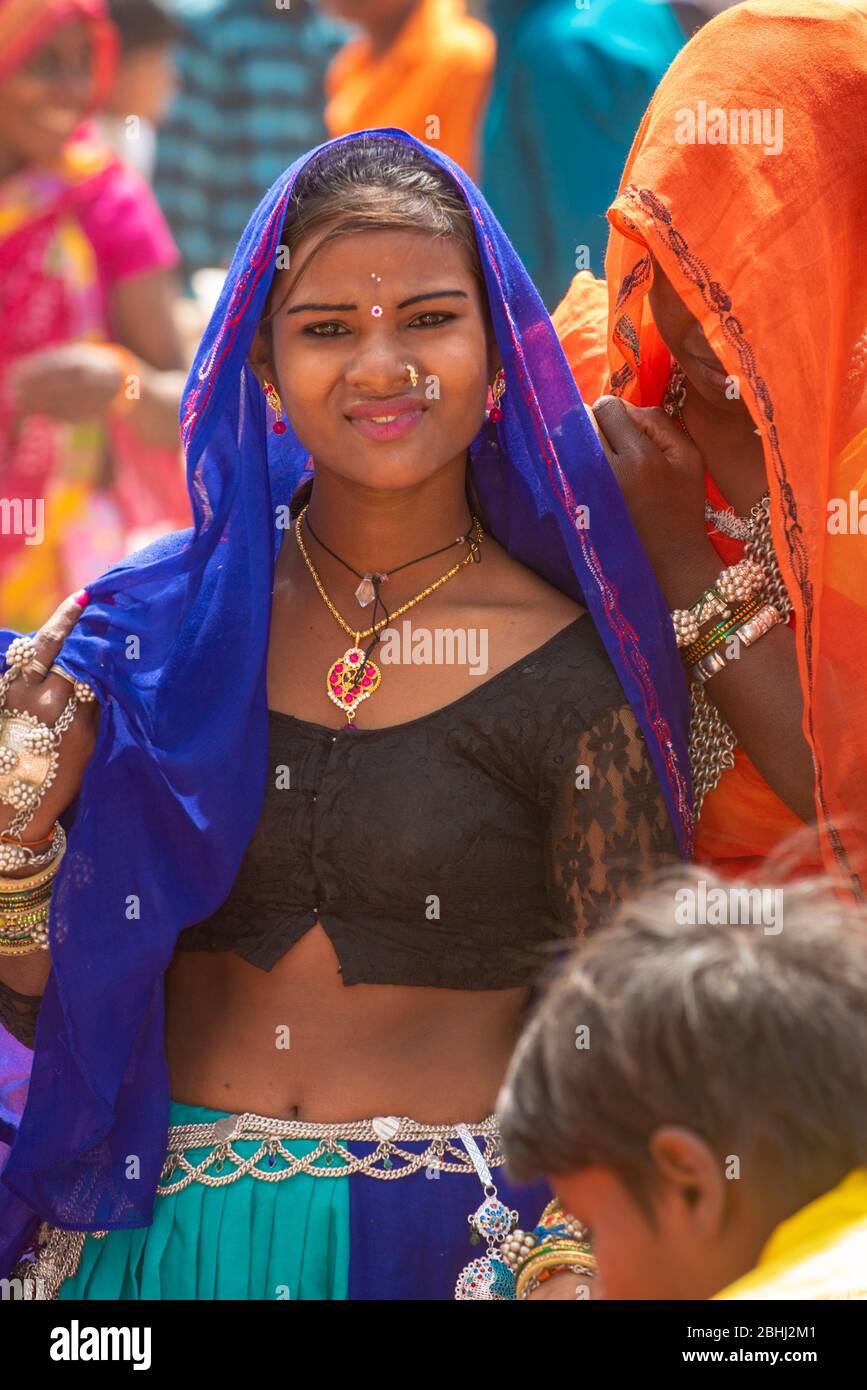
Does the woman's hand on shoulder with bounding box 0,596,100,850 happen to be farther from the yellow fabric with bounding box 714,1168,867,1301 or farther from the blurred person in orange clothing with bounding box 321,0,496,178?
the blurred person in orange clothing with bounding box 321,0,496,178

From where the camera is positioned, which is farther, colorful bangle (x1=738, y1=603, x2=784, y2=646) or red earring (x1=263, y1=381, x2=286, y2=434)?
red earring (x1=263, y1=381, x2=286, y2=434)

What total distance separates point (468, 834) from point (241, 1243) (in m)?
0.59

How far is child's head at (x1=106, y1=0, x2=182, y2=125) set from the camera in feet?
23.0

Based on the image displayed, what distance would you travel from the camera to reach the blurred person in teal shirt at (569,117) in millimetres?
5578

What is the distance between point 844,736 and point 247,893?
795 millimetres

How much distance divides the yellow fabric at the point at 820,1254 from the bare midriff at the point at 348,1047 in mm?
878

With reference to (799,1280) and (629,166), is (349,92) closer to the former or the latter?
(629,166)

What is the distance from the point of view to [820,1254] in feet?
5.38

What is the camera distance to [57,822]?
2.63 meters

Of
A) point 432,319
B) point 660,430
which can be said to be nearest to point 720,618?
point 660,430

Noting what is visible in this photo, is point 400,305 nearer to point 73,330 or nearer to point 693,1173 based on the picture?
point 693,1173

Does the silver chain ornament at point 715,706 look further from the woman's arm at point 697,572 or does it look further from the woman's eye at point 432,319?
the woman's eye at point 432,319

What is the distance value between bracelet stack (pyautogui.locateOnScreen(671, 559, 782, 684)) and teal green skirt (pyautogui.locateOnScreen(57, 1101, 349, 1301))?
0.80 m

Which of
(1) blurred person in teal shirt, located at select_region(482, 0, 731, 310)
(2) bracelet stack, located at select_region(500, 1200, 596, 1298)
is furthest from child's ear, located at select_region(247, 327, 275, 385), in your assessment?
(1) blurred person in teal shirt, located at select_region(482, 0, 731, 310)
